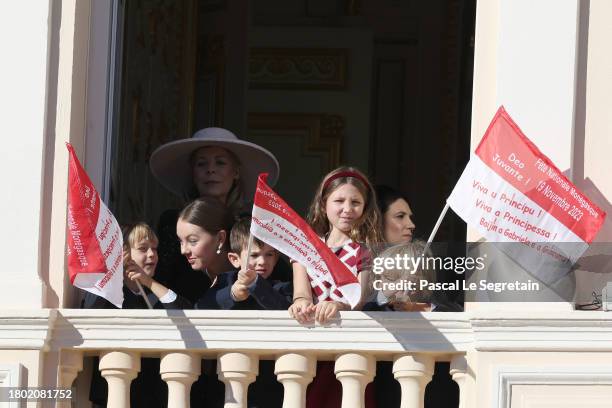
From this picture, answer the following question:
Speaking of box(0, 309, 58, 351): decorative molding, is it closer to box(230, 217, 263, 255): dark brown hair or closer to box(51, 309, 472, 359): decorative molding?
box(51, 309, 472, 359): decorative molding

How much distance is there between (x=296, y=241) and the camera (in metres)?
9.73

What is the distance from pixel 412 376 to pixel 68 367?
1.31m

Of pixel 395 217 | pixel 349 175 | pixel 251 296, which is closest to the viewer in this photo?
pixel 251 296

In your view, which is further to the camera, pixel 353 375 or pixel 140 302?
pixel 140 302

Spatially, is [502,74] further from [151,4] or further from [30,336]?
[151,4]

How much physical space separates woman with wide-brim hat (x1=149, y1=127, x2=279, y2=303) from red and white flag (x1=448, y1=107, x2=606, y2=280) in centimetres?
112

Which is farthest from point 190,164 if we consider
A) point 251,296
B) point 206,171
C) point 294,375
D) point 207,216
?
point 294,375

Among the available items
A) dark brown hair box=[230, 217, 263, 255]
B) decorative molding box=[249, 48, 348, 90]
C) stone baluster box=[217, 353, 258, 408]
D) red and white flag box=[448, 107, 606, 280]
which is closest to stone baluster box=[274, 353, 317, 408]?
stone baluster box=[217, 353, 258, 408]

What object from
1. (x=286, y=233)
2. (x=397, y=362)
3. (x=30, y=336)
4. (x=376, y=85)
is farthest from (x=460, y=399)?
→ (x=376, y=85)

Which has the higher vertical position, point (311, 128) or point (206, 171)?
point (311, 128)

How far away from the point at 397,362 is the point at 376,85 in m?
5.78

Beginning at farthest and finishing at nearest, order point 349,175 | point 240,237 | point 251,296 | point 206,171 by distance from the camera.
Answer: point 206,171 → point 349,175 → point 240,237 → point 251,296

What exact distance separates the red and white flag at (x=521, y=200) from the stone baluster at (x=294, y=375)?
83 cm

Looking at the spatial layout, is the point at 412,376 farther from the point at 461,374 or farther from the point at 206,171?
the point at 206,171
